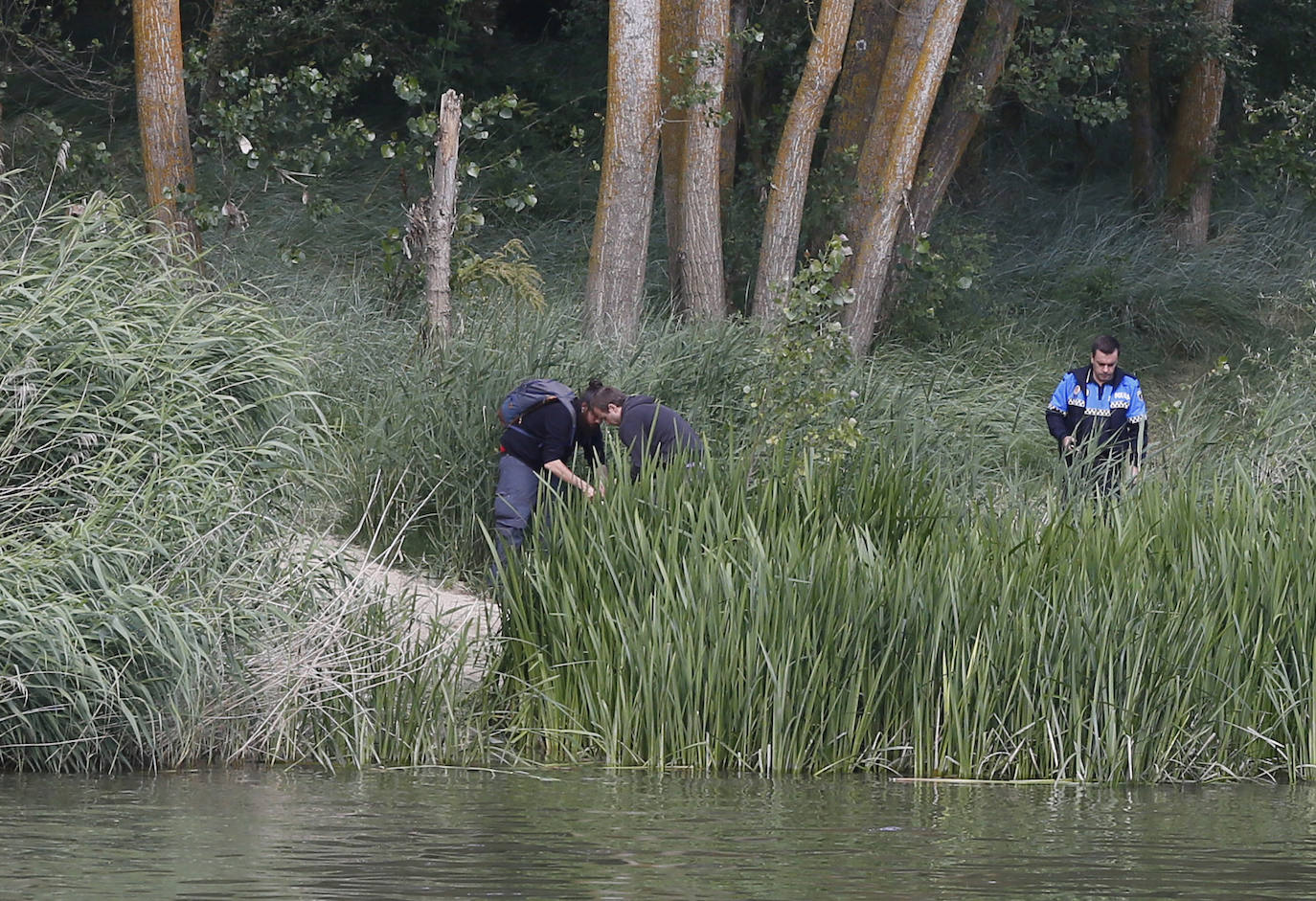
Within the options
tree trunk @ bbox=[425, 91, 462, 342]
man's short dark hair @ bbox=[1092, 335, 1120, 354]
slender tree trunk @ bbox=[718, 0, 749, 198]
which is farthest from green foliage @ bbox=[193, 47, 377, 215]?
man's short dark hair @ bbox=[1092, 335, 1120, 354]

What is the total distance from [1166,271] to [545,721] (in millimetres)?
10197

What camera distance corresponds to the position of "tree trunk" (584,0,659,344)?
1195 cm

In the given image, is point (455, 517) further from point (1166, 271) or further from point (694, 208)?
point (1166, 271)

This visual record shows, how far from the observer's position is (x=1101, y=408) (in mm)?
10438

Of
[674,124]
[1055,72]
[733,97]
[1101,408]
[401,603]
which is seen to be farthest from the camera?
[733,97]

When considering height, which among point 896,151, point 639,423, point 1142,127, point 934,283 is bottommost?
point 639,423

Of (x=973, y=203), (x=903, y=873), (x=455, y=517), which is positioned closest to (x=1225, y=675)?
(x=903, y=873)

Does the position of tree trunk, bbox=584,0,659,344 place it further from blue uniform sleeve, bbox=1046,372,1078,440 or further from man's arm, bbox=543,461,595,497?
man's arm, bbox=543,461,595,497

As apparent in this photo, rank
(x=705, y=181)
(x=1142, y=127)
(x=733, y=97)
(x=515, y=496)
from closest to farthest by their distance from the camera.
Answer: (x=515, y=496)
(x=705, y=181)
(x=733, y=97)
(x=1142, y=127)

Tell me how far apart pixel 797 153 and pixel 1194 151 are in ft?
18.5

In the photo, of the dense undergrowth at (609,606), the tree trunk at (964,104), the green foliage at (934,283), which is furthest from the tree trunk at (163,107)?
the tree trunk at (964,104)

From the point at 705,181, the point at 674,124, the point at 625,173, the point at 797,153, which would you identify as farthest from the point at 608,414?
the point at 674,124

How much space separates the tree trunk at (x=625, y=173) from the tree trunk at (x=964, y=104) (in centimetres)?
278

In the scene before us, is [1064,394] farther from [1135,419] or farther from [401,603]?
[401,603]
